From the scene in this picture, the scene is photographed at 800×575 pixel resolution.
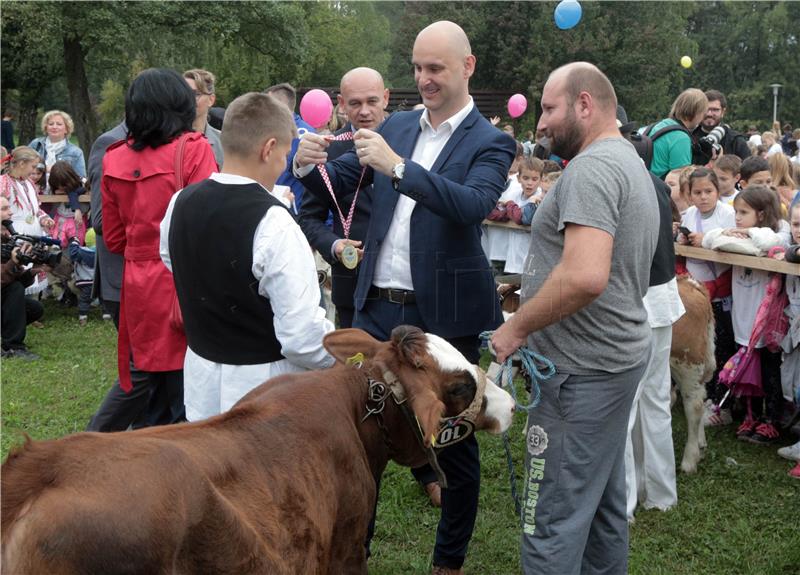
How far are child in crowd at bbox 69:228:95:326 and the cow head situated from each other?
879 centimetres

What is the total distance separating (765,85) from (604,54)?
2422cm

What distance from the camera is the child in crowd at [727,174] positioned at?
784cm

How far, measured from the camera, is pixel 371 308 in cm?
435

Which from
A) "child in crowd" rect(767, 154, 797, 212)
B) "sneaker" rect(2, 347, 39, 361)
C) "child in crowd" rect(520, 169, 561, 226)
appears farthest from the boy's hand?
"sneaker" rect(2, 347, 39, 361)

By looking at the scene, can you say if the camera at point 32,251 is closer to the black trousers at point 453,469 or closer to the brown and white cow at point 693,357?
the black trousers at point 453,469

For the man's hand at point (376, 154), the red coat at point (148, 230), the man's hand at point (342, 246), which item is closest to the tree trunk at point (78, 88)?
the red coat at point (148, 230)

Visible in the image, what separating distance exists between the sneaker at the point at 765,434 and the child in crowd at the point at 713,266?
15.8 inches

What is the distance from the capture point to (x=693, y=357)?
238 inches

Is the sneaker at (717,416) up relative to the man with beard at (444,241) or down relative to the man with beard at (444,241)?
down

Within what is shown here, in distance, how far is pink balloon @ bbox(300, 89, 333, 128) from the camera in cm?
850

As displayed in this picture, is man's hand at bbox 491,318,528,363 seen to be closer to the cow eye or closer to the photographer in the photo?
the cow eye

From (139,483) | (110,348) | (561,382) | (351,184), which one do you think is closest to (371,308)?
(351,184)

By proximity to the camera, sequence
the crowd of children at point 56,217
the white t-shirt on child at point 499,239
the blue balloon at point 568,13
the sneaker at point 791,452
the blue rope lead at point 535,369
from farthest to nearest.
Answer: the blue balloon at point 568,13, the white t-shirt on child at point 499,239, the crowd of children at point 56,217, the sneaker at point 791,452, the blue rope lead at point 535,369

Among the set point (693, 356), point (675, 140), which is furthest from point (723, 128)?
point (693, 356)
